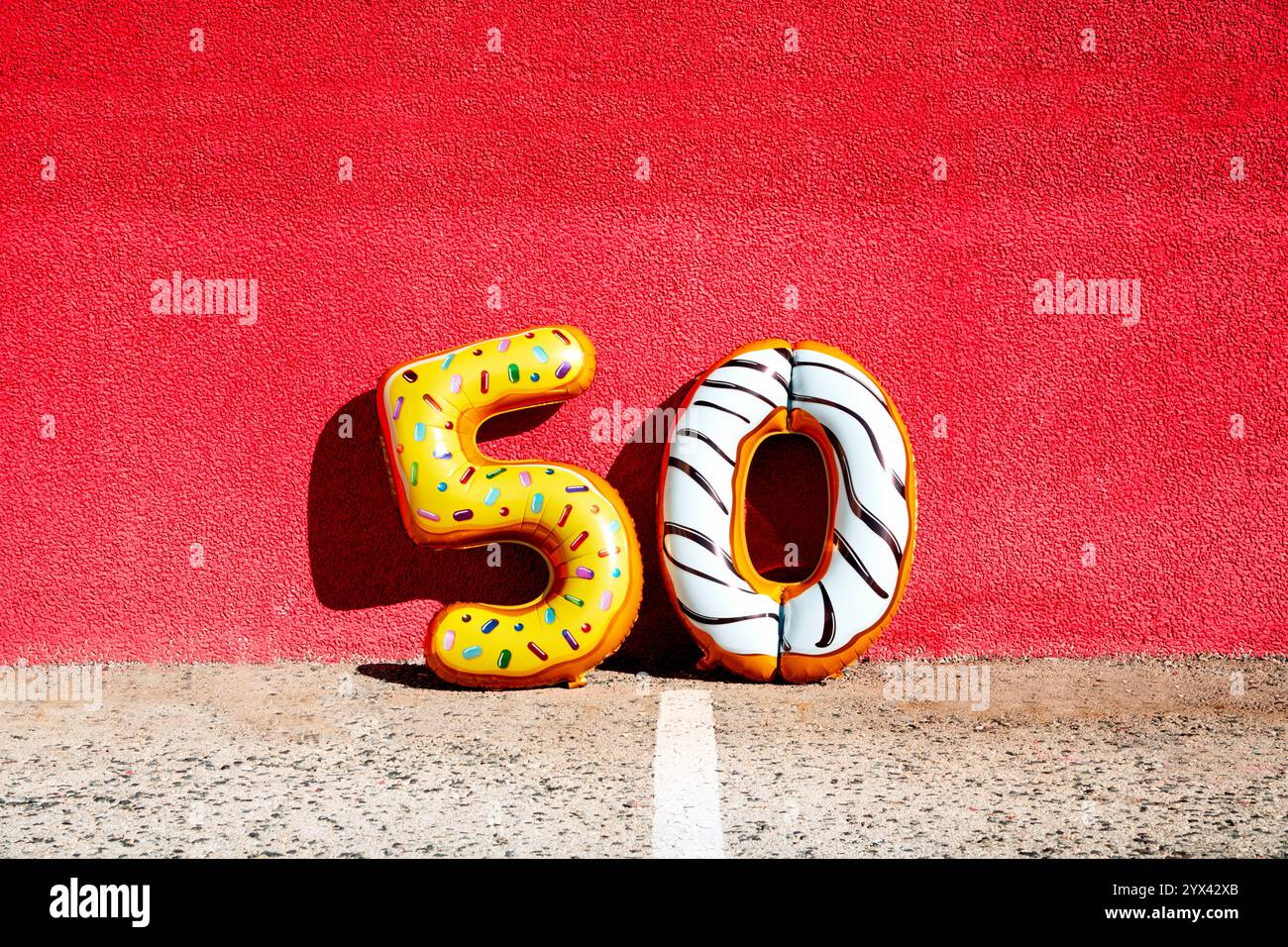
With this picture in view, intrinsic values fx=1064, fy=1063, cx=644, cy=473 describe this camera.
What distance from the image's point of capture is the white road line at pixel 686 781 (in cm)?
262

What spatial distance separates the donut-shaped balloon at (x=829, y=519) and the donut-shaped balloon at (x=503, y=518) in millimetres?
276

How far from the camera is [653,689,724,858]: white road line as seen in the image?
8.58 feet

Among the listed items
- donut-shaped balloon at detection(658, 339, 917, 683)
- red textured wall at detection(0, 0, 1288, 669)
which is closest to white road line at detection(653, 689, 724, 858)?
donut-shaped balloon at detection(658, 339, 917, 683)

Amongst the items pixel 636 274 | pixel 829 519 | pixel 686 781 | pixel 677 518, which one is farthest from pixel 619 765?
pixel 636 274

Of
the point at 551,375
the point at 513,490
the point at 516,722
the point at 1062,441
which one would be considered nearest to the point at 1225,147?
the point at 1062,441

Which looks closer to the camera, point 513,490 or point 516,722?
point 516,722

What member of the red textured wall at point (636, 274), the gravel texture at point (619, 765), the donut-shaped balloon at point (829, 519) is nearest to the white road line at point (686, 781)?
the gravel texture at point (619, 765)

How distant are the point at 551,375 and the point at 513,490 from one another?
1.60 ft

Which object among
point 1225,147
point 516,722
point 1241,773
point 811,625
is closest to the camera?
point 1241,773

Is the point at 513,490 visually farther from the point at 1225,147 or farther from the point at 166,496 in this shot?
the point at 1225,147

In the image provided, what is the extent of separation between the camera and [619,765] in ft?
10.6

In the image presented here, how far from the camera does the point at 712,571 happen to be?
4.05 m

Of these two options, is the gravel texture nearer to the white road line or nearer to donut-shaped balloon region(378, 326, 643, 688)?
the white road line

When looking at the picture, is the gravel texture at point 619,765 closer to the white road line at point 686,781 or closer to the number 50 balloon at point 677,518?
the white road line at point 686,781
